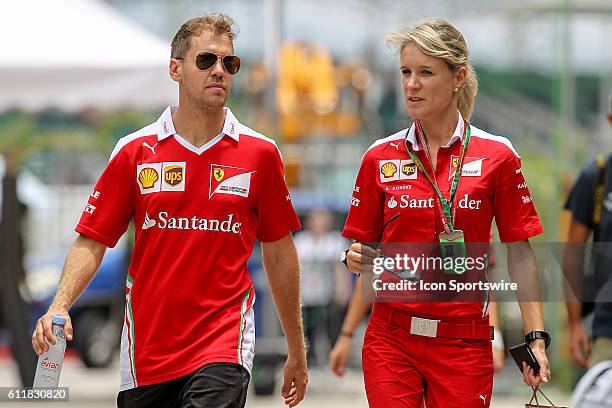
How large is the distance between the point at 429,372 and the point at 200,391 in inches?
36.9

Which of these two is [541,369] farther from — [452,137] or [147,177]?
[147,177]

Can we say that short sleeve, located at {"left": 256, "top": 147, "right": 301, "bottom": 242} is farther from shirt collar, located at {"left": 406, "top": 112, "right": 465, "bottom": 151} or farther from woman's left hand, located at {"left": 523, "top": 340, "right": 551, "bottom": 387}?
woman's left hand, located at {"left": 523, "top": 340, "right": 551, "bottom": 387}

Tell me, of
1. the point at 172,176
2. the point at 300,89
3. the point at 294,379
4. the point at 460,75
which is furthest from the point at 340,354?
the point at 300,89

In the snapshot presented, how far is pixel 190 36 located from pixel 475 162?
129 cm

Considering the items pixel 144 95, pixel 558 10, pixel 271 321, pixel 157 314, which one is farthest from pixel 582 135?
pixel 157 314

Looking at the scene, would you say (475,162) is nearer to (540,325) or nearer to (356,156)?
(540,325)

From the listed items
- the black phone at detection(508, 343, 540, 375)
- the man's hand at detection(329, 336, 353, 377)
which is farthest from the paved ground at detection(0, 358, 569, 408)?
the black phone at detection(508, 343, 540, 375)

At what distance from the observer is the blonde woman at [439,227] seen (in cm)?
535

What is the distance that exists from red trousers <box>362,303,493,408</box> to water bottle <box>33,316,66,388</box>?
4.12 feet

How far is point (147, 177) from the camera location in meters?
5.37

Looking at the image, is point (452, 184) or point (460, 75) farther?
point (460, 75)

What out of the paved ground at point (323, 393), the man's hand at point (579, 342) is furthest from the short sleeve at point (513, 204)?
the paved ground at point (323, 393)

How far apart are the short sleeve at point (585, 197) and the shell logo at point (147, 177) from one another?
2.58 metres

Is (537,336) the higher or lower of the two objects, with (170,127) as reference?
lower
